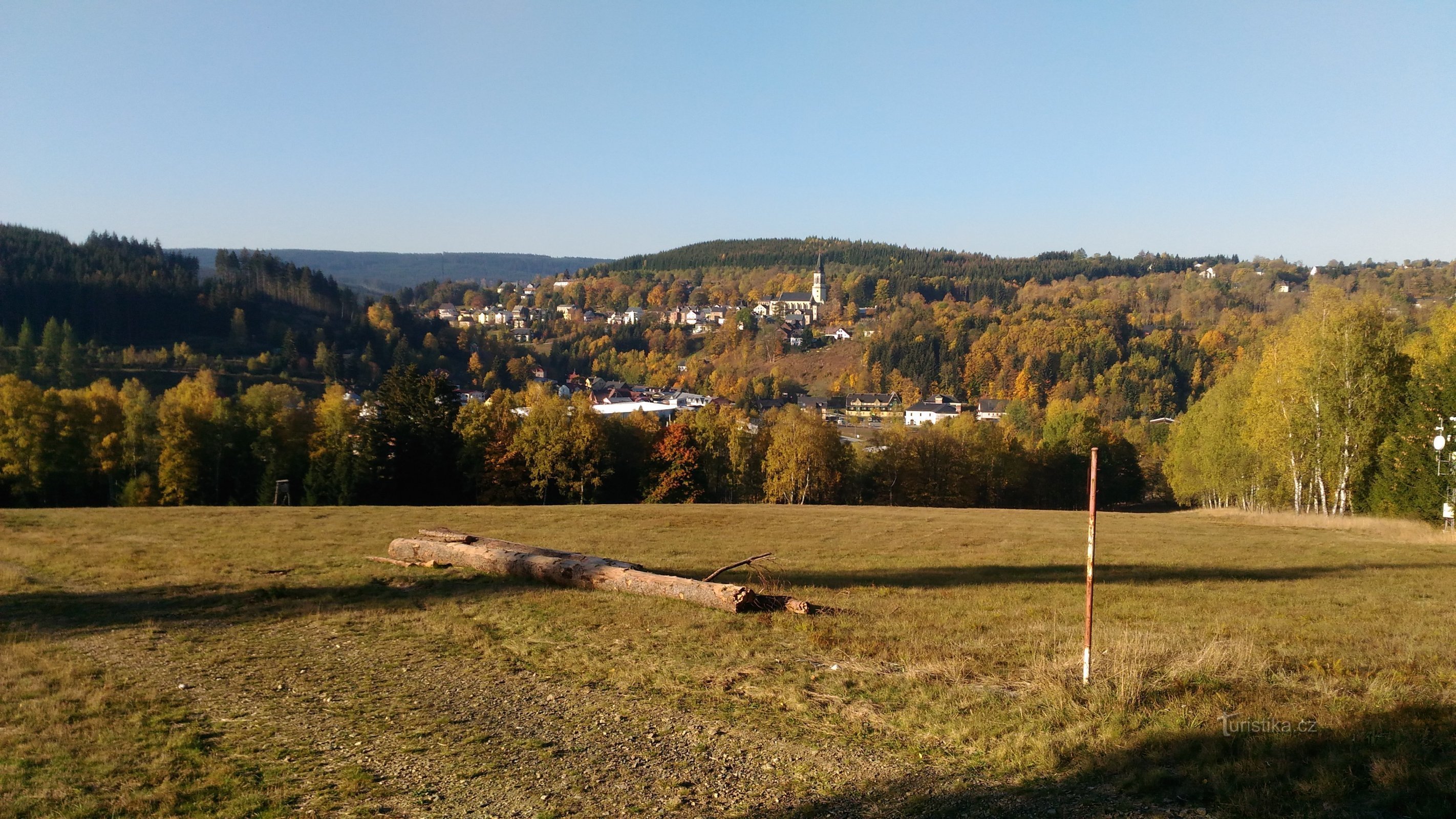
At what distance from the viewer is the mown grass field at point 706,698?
7.38m

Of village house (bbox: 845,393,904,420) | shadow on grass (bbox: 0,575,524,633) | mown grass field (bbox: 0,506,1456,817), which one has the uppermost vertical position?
mown grass field (bbox: 0,506,1456,817)

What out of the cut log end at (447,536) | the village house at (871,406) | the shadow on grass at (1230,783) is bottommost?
the village house at (871,406)

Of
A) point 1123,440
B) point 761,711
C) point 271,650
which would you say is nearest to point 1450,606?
point 761,711

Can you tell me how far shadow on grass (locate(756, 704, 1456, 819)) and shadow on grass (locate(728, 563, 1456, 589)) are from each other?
11.6 meters

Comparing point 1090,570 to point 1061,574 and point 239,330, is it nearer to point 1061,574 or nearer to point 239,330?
point 1061,574

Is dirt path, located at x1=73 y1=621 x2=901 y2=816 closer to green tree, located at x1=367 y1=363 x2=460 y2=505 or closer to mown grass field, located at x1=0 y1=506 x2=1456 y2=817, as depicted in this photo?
mown grass field, located at x1=0 y1=506 x2=1456 y2=817

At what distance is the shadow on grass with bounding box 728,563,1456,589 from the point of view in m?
20.7

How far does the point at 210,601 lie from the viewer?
16.9 meters

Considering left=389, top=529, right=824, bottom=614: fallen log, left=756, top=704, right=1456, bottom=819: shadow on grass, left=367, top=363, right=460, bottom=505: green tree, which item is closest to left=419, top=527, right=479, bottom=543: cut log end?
left=389, top=529, right=824, bottom=614: fallen log

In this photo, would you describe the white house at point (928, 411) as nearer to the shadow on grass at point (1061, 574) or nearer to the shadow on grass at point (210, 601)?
A: the shadow on grass at point (1061, 574)

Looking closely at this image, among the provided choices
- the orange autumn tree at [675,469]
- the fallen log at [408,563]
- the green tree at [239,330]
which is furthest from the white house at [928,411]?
the fallen log at [408,563]

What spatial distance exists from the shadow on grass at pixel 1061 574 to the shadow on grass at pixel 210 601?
19.2 feet

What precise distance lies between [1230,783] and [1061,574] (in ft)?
52.7

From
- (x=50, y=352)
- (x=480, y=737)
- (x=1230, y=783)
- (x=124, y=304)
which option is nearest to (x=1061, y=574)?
(x=1230, y=783)
